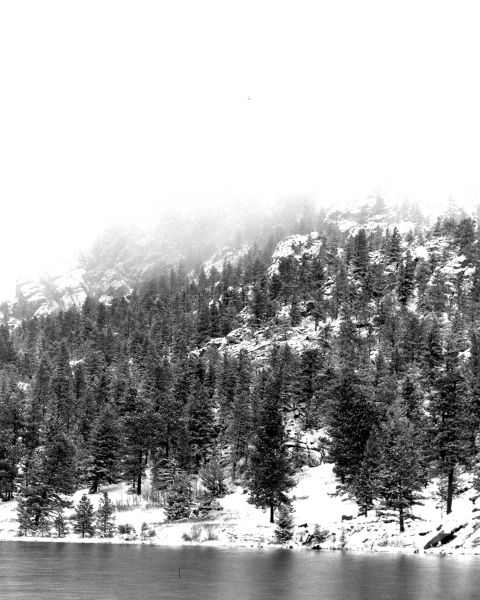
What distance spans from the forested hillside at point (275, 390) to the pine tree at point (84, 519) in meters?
4.83

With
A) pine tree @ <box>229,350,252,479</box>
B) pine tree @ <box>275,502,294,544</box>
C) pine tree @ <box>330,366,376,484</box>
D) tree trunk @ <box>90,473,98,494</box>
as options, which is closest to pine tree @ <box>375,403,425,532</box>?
pine tree @ <box>275,502,294,544</box>

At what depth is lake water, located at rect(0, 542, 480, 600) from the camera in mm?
33938

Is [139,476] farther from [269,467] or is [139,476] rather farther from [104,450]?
[269,467]

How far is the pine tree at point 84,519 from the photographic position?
71.4 m

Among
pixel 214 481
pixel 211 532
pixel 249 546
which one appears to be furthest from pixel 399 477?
pixel 214 481

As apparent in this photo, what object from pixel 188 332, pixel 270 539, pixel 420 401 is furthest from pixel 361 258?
pixel 270 539

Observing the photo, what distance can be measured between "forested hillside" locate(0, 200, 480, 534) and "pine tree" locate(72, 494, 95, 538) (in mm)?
4825

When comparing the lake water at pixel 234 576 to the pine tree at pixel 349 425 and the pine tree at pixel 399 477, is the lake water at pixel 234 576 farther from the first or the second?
the pine tree at pixel 349 425

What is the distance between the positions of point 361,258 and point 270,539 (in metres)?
124

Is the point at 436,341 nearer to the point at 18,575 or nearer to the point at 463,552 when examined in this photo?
the point at 463,552

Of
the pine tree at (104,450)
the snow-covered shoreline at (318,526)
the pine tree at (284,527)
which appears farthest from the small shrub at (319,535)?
the pine tree at (104,450)

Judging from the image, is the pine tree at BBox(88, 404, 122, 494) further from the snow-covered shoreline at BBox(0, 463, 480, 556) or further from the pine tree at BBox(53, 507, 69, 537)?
the pine tree at BBox(53, 507, 69, 537)

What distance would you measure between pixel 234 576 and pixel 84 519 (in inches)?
1390

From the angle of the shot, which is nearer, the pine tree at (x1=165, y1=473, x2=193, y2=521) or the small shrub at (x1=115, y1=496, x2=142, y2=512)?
the pine tree at (x1=165, y1=473, x2=193, y2=521)
